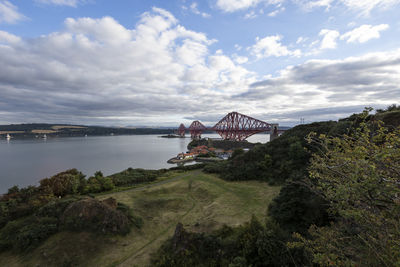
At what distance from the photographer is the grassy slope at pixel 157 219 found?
9797 millimetres

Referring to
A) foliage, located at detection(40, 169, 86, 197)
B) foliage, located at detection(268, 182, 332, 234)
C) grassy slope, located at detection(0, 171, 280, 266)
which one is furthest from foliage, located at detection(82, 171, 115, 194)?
foliage, located at detection(268, 182, 332, 234)

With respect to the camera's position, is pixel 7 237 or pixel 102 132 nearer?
pixel 7 237

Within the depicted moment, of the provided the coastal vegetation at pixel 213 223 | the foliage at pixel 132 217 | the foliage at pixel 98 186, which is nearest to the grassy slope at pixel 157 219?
the coastal vegetation at pixel 213 223

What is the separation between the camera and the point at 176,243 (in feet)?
32.8

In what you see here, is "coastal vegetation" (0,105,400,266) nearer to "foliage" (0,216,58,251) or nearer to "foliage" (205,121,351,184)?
"foliage" (0,216,58,251)

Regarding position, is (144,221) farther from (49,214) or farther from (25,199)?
(25,199)

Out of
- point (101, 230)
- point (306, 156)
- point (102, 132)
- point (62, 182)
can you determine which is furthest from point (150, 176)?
point (102, 132)

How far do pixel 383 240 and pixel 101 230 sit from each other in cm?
1344

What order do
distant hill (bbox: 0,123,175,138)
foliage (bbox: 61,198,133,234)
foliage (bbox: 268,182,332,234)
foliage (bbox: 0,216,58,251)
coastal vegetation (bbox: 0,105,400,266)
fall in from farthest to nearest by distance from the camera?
distant hill (bbox: 0,123,175,138) → foliage (bbox: 61,198,133,234) → foliage (bbox: 0,216,58,251) → foliage (bbox: 268,182,332,234) → coastal vegetation (bbox: 0,105,400,266)

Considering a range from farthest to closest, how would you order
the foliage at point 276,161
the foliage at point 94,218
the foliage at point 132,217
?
the foliage at point 276,161 < the foliage at point 132,217 < the foliage at point 94,218

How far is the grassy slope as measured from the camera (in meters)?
9.80

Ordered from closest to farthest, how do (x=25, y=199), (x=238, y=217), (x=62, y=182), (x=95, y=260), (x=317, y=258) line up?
(x=317, y=258) → (x=95, y=260) → (x=238, y=217) → (x=25, y=199) → (x=62, y=182)

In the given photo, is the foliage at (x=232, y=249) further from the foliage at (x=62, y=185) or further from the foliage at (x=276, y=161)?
the foliage at (x=62, y=185)

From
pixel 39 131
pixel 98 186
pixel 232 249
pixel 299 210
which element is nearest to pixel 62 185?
pixel 98 186
